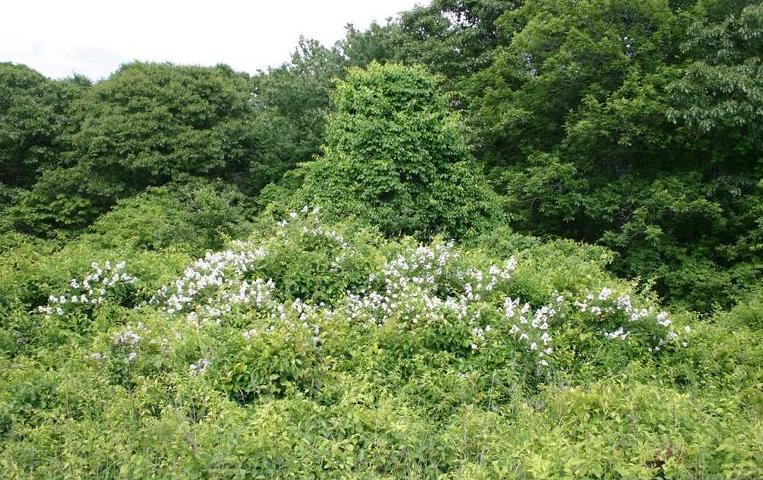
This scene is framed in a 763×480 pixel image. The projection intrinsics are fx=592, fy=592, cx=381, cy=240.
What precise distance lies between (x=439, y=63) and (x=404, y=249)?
11474 millimetres

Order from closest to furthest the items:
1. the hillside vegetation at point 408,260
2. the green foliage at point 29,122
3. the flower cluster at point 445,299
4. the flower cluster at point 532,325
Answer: the hillside vegetation at point 408,260, the flower cluster at point 532,325, the flower cluster at point 445,299, the green foliage at point 29,122

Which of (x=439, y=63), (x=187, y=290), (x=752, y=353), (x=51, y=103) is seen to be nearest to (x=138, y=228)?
(x=51, y=103)

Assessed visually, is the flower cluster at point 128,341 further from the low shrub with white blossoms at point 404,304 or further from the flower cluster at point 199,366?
the flower cluster at point 199,366

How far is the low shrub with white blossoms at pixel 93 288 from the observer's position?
623 centimetres

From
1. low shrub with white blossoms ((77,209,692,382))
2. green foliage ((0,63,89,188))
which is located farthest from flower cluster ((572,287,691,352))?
green foliage ((0,63,89,188))

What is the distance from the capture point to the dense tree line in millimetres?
10078

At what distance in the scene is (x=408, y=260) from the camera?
21.1 feet

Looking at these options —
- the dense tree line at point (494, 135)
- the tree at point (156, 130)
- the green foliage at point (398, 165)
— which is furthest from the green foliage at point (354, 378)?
the tree at point (156, 130)

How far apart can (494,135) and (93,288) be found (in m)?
10.9

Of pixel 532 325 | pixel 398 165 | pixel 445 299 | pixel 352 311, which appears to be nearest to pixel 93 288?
pixel 352 311

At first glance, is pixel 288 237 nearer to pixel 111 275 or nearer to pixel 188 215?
pixel 111 275

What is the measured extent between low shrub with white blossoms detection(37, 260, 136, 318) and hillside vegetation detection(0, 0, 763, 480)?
0.03 metres

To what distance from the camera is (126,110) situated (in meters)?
15.1

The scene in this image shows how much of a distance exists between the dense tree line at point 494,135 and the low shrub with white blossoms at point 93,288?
3837 mm
